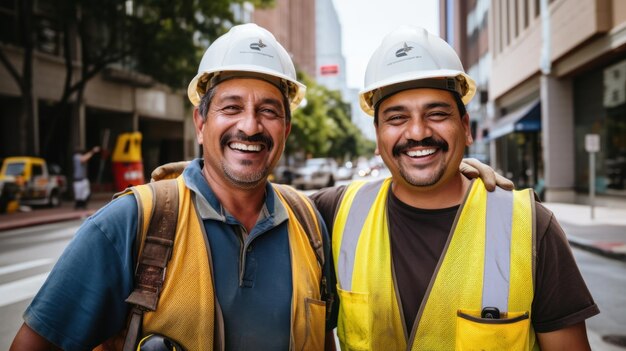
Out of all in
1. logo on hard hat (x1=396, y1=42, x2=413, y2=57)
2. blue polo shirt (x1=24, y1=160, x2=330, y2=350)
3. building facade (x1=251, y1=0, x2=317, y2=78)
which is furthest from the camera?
building facade (x1=251, y1=0, x2=317, y2=78)

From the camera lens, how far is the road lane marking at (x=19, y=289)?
20.2 ft

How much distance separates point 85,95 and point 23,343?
2642 cm

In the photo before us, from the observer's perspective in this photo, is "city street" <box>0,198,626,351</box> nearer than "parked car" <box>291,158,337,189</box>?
Yes

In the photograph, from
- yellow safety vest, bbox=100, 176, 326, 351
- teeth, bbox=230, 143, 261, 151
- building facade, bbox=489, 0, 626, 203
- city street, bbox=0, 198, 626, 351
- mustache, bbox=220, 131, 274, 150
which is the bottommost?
city street, bbox=0, 198, 626, 351

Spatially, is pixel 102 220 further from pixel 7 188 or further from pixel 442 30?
pixel 442 30

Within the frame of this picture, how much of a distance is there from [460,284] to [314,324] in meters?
0.66

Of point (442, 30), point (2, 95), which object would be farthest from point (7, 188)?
point (442, 30)

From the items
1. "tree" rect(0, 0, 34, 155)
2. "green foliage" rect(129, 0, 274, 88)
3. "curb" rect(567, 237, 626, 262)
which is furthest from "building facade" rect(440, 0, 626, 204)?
"tree" rect(0, 0, 34, 155)

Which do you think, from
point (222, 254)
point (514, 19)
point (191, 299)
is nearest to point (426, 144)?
point (222, 254)

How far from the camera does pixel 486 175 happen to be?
250cm

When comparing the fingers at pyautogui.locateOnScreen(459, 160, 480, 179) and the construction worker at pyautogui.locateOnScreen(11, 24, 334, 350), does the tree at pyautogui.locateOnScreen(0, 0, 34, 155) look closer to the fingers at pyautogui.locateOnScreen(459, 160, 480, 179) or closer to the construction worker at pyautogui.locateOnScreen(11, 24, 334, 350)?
the construction worker at pyautogui.locateOnScreen(11, 24, 334, 350)

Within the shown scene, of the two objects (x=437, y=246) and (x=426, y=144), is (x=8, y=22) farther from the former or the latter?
(x=437, y=246)

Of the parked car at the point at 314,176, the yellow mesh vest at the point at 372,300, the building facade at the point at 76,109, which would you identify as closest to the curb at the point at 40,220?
the building facade at the point at 76,109

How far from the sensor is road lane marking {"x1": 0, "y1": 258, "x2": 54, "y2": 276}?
7797 mm
